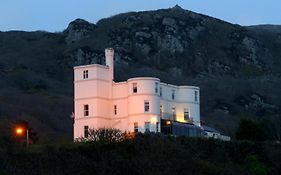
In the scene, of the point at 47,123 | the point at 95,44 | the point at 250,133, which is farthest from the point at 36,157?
the point at 95,44

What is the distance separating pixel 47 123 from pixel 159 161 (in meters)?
43.3

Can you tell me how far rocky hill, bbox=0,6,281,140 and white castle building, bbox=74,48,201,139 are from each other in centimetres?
5576

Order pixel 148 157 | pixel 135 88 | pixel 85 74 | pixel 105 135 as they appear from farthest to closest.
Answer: pixel 85 74 < pixel 135 88 < pixel 105 135 < pixel 148 157

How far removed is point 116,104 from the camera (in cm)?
7631

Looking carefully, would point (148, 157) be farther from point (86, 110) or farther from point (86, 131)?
point (86, 110)

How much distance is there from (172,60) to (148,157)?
114460 mm

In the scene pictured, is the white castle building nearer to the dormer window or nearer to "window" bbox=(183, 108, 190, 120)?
the dormer window

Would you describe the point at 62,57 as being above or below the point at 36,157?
above

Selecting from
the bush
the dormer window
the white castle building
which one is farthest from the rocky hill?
the bush

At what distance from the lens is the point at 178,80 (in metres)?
157

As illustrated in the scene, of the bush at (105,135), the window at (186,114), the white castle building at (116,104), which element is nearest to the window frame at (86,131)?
the white castle building at (116,104)

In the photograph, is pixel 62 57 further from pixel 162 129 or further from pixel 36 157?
pixel 36 157

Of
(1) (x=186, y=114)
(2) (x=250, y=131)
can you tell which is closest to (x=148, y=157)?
(1) (x=186, y=114)

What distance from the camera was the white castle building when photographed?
245ft
